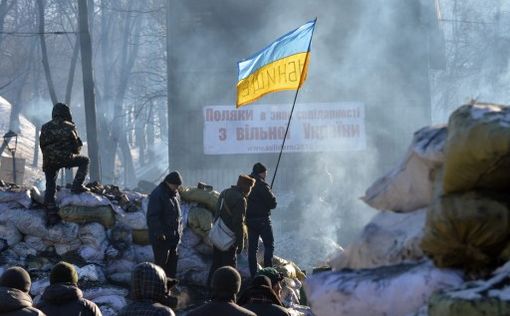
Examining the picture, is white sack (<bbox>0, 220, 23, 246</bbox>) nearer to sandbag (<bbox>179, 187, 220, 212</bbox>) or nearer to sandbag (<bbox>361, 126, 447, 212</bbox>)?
sandbag (<bbox>179, 187, 220, 212</bbox>)

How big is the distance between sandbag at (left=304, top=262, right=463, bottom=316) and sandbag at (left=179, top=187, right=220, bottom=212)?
8.48 metres

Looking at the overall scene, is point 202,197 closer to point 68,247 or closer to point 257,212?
point 257,212

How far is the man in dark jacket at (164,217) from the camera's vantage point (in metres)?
9.85

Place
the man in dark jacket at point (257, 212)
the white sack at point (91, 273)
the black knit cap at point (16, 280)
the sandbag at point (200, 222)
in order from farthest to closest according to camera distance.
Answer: the sandbag at point (200, 222), the man in dark jacket at point (257, 212), the white sack at point (91, 273), the black knit cap at point (16, 280)

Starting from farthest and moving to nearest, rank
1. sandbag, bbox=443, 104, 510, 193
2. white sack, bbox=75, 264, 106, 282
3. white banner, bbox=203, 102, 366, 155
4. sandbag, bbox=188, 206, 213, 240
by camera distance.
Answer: white banner, bbox=203, 102, 366, 155
sandbag, bbox=188, 206, 213, 240
white sack, bbox=75, 264, 106, 282
sandbag, bbox=443, 104, 510, 193

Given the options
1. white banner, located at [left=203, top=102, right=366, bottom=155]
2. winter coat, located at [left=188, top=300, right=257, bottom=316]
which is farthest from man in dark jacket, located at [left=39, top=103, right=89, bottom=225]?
white banner, located at [left=203, top=102, right=366, bottom=155]

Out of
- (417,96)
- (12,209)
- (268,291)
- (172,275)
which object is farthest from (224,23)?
(268,291)

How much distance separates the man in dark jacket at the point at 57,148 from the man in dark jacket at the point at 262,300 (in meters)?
6.31

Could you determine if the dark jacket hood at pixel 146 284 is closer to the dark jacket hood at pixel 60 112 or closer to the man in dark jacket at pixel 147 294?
the man in dark jacket at pixel 147 294

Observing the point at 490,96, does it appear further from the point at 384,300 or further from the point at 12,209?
the point at 384,300

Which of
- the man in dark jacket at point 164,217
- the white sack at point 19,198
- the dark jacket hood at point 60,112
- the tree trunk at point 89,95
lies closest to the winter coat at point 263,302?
the man in dark jacket at point 164,217

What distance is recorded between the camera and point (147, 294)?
4.78 metres

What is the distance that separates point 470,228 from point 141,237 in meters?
9.33

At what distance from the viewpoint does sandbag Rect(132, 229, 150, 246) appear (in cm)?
1172
